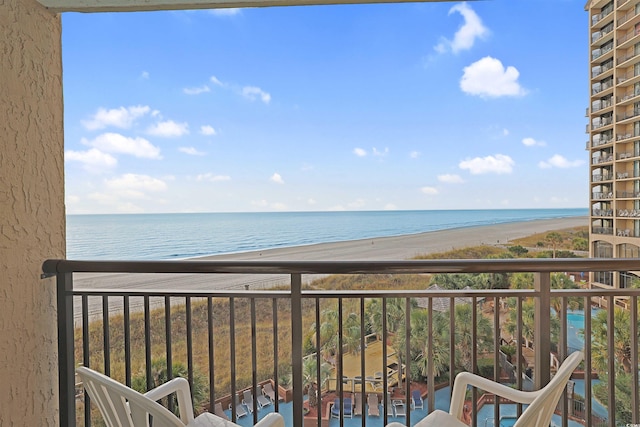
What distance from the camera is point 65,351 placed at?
1.75m

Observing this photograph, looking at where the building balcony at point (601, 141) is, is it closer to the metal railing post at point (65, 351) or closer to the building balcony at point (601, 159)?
the building balcony at point (601, 159)

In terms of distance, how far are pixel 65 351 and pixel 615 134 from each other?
7780 millimetres

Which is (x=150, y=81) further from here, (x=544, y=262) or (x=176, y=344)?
(x=544, y=262)

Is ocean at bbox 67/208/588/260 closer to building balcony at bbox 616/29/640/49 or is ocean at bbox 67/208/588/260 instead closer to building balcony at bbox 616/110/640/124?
building balcony at bbox 616/110/640/124

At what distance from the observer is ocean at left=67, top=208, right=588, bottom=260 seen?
1664cm

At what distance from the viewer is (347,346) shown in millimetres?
5398

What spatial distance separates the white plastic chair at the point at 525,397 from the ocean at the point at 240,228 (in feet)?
53.4

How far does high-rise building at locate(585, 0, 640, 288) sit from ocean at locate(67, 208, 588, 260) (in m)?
12.7

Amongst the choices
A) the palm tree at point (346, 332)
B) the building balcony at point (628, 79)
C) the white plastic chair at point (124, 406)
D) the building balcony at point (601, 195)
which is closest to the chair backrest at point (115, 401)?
the white plastic chair at point (124, 406)

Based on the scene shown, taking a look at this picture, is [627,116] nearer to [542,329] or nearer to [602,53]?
[602,53]

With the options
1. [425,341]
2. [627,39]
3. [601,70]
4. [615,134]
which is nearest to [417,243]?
[601,70]

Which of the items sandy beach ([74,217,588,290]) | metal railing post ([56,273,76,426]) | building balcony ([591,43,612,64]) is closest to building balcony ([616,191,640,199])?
building balcony ([591,43,612,64])

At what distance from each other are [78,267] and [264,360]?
6829 millimetres

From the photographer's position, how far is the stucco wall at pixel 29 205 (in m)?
1.51
